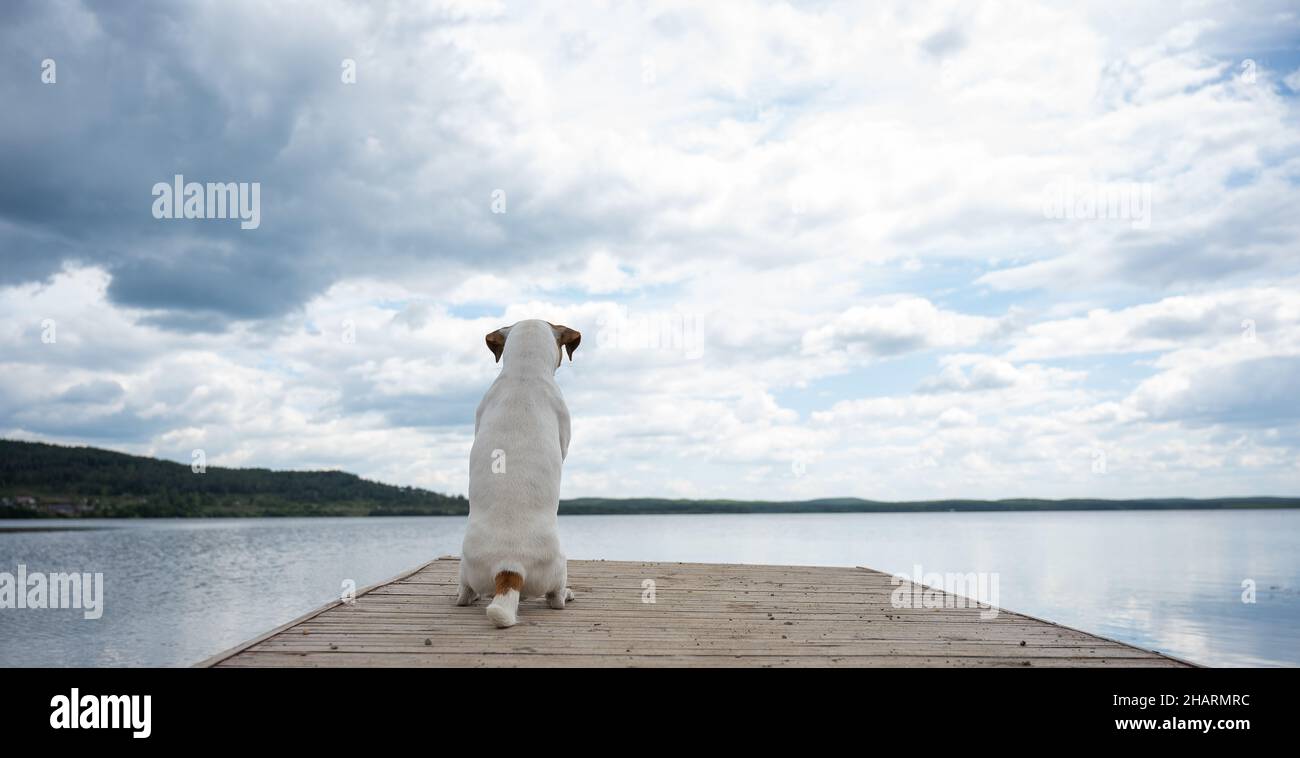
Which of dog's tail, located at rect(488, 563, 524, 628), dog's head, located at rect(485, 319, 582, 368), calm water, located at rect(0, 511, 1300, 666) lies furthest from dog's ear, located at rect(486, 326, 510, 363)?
calm water, located at rect(0, 511, 1300, 666)

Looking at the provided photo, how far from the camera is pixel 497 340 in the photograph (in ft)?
24.0

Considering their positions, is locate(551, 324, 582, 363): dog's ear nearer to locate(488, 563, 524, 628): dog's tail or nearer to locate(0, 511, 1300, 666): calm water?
locate(488, 563, 524, 628): dog's tail

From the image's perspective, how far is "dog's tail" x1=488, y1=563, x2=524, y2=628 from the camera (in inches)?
215

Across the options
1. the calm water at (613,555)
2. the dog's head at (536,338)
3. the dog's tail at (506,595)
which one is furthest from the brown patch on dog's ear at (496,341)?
the calm water at (613,555)

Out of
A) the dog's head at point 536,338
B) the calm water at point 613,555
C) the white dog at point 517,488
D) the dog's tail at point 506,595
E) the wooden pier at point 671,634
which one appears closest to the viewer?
the wooden pier at point 671,634

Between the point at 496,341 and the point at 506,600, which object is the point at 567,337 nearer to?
the point at 496,341

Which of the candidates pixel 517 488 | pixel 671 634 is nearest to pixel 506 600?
pixel 517 488

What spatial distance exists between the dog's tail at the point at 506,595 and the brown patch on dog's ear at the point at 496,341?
2220 millimetres

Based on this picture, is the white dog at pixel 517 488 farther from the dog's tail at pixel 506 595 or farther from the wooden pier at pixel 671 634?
the wooden pier at pixel 671 634

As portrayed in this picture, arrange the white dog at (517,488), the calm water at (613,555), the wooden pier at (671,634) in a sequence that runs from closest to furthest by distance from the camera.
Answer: the wooden pier at (671,634) < the white dog at (517,488) < the calm water at (613,555)

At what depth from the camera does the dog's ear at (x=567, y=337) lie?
7.36m
